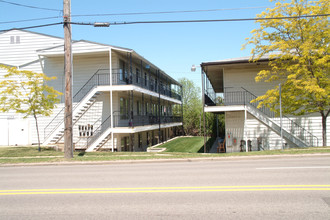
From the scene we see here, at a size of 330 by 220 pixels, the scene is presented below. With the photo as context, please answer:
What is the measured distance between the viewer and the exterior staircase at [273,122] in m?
17.3

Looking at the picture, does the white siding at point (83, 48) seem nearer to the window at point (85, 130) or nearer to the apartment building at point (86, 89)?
the apartment building at point (86, 89)

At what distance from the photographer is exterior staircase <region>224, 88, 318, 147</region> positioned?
56.9 feet

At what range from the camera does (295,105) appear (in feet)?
52.1

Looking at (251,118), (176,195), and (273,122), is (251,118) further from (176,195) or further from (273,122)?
(176,195)

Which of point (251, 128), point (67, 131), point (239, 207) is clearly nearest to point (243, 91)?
point (251, 128)

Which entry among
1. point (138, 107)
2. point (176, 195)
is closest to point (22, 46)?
point (138, 107)

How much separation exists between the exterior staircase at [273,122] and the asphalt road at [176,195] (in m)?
8.34

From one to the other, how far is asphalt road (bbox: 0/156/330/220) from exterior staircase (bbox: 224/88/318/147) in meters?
8.34

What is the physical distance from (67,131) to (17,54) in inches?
573

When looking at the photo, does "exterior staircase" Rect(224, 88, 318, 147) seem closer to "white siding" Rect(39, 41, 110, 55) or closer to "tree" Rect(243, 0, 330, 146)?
"tree" Rect(243, 0, 330, 146)

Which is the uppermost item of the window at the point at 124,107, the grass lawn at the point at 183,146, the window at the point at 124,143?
the window at the point at 124,107

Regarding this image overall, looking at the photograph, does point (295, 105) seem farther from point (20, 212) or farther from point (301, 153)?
point (20, 212)

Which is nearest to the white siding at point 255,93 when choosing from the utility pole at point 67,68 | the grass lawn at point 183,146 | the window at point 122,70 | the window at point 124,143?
the grass lawn at point 183,146

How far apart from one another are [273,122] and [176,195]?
12.8 metres
